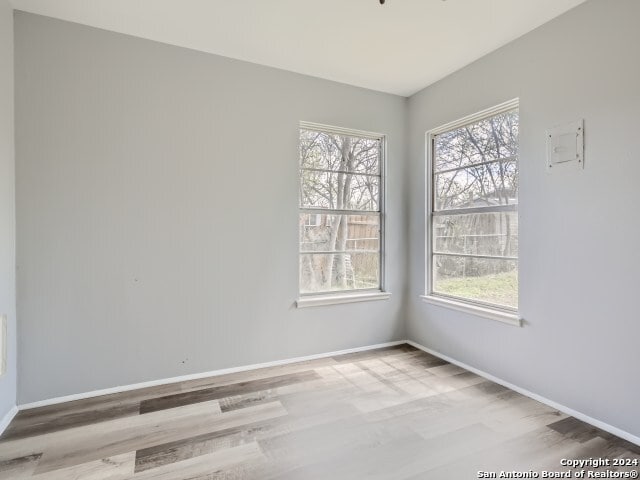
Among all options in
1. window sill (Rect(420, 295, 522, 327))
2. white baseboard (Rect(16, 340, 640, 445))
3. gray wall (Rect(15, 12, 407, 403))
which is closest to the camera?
white baseboard (Rect(16, 340, 640, 445))

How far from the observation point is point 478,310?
2.87m

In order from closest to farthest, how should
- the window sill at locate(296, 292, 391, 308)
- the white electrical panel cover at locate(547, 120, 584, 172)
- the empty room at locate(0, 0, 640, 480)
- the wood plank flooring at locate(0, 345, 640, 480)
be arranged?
the wood plank flooring at locate(0, 345, 640, 480), the empty room at locate(0, 0, 640, 480), the white electrical panel cover at locate(547, 120, 584, 172), the window sill at locate(296, 292, 391, 308)

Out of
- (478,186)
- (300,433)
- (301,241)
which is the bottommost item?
(300,433)

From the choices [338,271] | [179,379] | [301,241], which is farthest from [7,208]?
[338,271]

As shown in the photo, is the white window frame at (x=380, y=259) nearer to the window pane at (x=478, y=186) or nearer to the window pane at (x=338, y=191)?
the window pane at (x=338, y=191)

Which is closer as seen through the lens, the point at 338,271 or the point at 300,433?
the point at 300,433

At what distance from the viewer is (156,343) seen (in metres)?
2.67

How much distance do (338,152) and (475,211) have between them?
1.39 metres

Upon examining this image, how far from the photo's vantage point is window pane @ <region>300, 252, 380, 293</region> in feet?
10.7

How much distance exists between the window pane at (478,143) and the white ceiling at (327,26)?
563 millimetres

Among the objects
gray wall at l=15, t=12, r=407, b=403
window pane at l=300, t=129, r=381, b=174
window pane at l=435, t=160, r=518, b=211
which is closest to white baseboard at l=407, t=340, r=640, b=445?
gray wall at l=15, t=12, r=407, b=403

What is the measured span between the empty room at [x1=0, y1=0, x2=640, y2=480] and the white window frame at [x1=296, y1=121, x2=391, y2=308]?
0.03 metres

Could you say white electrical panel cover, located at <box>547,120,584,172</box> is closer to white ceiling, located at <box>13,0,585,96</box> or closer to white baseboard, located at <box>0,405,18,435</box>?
white ceiling, located at <box>13,0,585,96</box>

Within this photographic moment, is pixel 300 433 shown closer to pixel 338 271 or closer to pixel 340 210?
pixel 338 271
